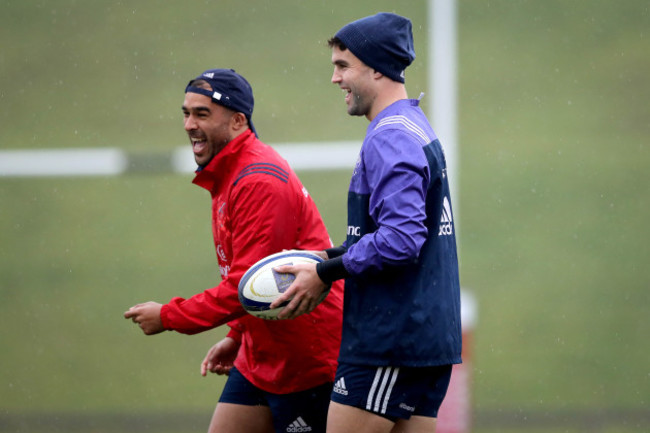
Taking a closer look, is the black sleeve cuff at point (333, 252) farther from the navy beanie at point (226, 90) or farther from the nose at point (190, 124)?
the nose at point (190, 124)

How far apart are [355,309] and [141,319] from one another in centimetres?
108

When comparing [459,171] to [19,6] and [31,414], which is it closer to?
[31,414]

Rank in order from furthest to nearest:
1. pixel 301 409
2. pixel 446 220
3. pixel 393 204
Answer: pixel 301 409
pixel 446 220
pixel 393 204

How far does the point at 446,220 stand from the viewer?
12.2 feet

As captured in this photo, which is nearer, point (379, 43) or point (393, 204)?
point (393, 204)

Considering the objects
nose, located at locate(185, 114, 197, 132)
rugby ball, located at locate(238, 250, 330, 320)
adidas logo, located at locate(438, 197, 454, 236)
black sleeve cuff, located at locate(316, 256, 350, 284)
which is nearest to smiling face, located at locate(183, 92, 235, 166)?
nose, located at locate(185, 114, 197, 132)

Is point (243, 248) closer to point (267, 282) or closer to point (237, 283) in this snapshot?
point (237, 283)

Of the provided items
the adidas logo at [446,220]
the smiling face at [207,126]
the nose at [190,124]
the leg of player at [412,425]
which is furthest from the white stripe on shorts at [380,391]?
the nose at [190,124]

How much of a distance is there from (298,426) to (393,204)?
1.47 metres

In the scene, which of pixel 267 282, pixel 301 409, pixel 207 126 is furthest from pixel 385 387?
pixel 207 126

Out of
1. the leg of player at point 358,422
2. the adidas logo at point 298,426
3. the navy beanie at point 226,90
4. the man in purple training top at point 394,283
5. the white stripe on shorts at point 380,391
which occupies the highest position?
the navy beanie at point 226,90

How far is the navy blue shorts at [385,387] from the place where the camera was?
11.8 ft

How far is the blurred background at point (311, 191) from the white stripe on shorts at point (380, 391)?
3.84m

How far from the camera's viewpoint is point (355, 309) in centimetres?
369
